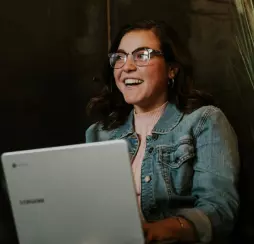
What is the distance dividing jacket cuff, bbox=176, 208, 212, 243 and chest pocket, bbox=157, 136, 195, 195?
0.12m

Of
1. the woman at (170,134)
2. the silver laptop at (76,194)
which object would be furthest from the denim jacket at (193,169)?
the silver laptop at (76,194)

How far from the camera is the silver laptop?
106 centimetres

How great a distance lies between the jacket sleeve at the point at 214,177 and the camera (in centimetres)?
146

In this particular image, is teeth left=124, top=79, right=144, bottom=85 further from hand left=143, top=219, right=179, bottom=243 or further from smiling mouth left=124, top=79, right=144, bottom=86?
hand left=143, top=219, right=179, bottom=243

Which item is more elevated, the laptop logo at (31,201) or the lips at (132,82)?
the lips at (132,82)

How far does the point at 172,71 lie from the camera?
1687mm

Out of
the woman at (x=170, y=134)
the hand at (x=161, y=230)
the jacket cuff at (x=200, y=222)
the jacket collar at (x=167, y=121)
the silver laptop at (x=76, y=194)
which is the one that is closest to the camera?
the silver laptop at (x=76, y=194)

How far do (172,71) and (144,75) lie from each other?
0.10m

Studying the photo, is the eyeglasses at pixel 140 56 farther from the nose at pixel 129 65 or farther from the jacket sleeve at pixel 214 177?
the jacket sleeve at pixel 214 177

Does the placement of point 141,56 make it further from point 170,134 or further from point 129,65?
point 170,134

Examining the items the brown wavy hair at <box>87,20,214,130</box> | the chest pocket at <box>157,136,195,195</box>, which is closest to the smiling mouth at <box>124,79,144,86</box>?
the brown wavy hair at <box>87,20,214,130</box>

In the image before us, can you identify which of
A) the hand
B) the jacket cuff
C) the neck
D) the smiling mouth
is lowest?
the jacket cuff

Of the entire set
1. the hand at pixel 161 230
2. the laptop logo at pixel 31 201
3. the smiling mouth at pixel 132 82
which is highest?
the smiling mouth at pixel 132 82

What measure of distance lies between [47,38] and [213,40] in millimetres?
578
